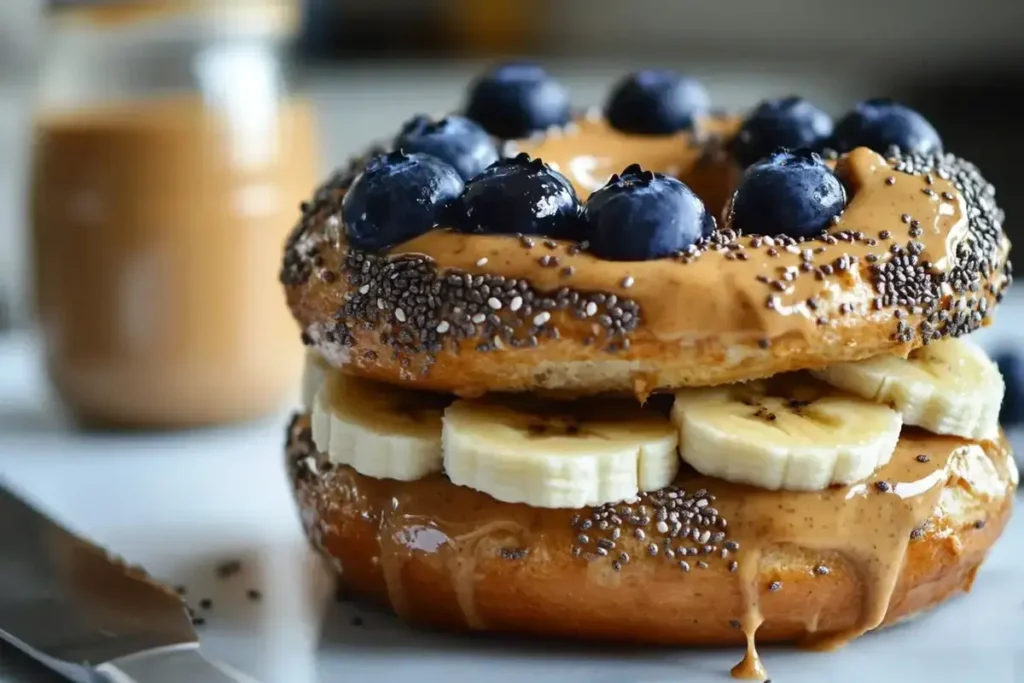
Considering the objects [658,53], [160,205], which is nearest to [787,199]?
[160,205]

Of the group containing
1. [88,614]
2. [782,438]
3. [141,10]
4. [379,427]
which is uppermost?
[141,10]

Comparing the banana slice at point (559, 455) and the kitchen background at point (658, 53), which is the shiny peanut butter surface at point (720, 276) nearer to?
the banana slice at point (559, 455)

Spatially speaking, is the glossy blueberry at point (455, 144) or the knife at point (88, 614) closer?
the knife at point (88, 614)

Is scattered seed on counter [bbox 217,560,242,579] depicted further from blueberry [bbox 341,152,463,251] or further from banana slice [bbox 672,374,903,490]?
banana slice [bbox 672,374,903,490]

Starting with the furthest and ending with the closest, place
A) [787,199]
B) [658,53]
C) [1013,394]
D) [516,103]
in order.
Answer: [658,53] < [1013,394] < [516,103] < [787,199]

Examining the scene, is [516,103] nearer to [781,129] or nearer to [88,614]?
[781,129]

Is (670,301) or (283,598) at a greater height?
(670,301)

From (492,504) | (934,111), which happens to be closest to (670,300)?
(492,504)

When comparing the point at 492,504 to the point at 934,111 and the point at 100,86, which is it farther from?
the point at 934,111

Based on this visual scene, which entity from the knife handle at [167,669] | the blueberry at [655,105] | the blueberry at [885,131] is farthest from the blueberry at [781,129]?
the knife handle at [167,669]
